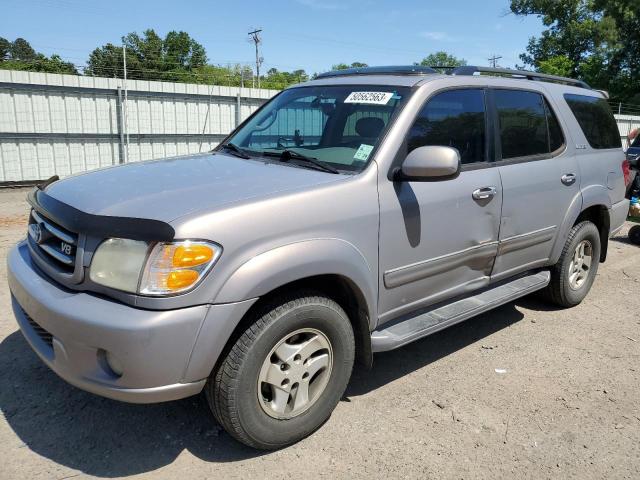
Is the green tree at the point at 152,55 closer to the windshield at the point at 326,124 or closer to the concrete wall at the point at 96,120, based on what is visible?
the concrete wall at the point at 96,120

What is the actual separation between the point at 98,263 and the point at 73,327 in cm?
30

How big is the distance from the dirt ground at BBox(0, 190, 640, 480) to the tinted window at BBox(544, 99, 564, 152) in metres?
1.59

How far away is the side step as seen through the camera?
10.2ft

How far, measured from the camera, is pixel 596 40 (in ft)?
140

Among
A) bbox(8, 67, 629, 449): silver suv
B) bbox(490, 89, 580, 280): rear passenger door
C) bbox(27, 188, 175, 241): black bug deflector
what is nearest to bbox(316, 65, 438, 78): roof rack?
bbox(8, 67, 629, 449): silver suv

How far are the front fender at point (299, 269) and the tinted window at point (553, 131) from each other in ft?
7.41

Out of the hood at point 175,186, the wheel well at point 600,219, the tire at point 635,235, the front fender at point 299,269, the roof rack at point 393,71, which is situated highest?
the roof rack at point 393,71

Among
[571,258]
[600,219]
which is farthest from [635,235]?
[571,258]

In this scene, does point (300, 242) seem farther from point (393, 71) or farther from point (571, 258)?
point (571, 258)

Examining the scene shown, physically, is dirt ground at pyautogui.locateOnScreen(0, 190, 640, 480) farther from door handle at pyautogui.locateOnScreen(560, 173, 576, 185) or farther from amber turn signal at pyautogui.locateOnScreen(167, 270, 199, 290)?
door handle at pyautogui.locateOnScreen(560, 173, 576, 185)

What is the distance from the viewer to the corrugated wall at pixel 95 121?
10.6 metres

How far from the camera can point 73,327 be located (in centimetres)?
234

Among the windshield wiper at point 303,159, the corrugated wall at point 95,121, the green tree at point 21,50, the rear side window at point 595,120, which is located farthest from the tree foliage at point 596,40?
the green tree at point 21,50

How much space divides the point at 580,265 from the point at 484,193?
1.99 m
